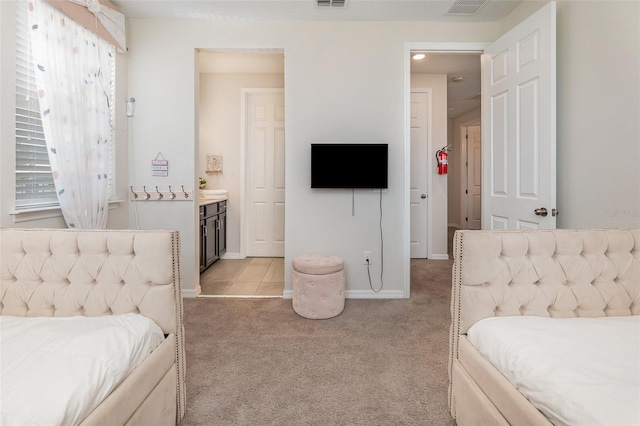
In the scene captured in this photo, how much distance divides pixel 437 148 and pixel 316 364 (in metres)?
3.92

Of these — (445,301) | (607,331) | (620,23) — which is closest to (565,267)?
(607,331)

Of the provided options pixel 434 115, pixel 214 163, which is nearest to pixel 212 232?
pixel 214 163

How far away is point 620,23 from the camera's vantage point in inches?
71.6

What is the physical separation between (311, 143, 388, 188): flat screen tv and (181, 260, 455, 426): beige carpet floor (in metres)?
1.15

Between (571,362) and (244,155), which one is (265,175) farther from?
(571,362)

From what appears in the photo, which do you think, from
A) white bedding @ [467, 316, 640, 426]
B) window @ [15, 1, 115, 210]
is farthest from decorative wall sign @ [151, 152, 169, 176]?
white bedding @ [467, 316, 640, 426]

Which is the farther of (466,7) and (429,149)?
(429,149)

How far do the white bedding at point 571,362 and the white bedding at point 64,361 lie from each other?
129cm

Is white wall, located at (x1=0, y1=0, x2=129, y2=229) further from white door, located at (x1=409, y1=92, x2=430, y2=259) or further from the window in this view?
white door, located at (x1=409, y1=92, x2=430, y2=259)

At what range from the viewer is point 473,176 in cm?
693

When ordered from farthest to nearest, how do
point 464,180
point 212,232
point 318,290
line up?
point 464,180 < point 212,232 < point 318,290

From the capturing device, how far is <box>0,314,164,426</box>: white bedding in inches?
30.6

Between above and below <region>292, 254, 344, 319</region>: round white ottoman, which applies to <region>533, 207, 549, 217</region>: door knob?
above

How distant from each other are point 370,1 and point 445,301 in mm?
2791
